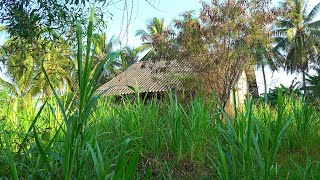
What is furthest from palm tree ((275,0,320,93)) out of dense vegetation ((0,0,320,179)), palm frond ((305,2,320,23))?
dense vegetation ((0,0,320,179))

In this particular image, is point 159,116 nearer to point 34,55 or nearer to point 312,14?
point 34,55

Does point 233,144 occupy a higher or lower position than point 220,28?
lower

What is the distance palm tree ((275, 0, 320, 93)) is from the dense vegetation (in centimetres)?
2537

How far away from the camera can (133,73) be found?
2919 cm

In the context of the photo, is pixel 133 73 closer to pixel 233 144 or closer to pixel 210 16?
pixel 210 16

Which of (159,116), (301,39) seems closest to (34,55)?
A: (159,116)

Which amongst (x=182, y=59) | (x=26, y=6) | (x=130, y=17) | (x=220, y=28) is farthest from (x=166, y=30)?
(x=130, y=17)

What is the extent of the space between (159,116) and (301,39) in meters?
35.6

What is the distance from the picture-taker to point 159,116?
4.93m

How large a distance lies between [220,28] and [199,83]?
5.84 feet

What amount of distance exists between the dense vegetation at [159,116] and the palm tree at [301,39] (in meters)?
25.4

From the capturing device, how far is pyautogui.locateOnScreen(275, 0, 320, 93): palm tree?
37406 millimetres

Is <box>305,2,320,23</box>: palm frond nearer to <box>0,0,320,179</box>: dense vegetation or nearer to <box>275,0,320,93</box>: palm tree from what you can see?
<box>275,0,320,93</box>: palm tree

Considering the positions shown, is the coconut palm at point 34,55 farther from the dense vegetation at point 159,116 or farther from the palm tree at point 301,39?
the palm tree at point 301,39
